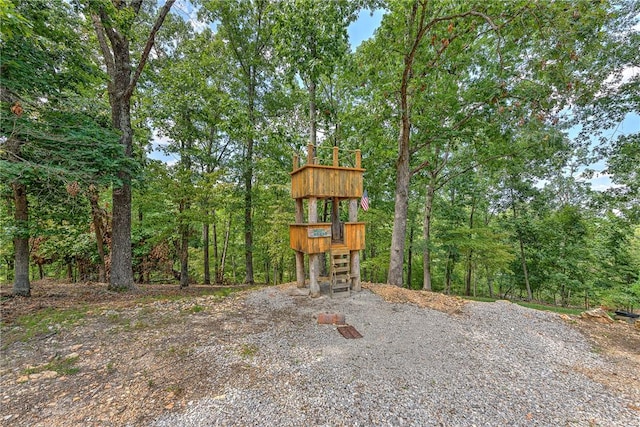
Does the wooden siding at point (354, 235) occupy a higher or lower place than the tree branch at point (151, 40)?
lower

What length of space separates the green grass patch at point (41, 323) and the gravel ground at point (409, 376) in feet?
8.99

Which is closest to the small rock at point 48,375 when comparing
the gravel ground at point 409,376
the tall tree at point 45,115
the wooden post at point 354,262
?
the gravel ground at point 409,376

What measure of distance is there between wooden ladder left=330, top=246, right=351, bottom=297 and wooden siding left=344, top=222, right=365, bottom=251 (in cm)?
19

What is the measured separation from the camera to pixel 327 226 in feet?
19.9

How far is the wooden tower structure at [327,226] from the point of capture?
597 cm

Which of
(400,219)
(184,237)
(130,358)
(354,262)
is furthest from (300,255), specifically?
(184,237)

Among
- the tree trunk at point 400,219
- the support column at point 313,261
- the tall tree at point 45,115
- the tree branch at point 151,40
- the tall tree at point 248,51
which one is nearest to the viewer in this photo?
the tall tree at point 45,115

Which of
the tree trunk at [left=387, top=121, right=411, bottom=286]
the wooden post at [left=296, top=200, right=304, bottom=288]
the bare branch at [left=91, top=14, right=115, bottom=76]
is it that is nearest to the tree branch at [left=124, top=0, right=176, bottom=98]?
the bare branch at [left=91, top=14, right=115, bottom=76]

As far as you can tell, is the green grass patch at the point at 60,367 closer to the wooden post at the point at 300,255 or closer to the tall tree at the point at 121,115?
the tall tree at the point at 121,115

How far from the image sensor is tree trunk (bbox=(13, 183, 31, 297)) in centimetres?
537

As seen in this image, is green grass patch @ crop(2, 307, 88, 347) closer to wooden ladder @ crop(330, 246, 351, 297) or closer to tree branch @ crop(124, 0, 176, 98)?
wooden ladder @ crop(330, 246, 351, 297)

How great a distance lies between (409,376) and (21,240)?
8737 mm

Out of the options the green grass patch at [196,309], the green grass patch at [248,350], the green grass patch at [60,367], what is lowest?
the green grass patch at [248,350]

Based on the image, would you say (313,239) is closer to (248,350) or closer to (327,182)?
(327,182)
